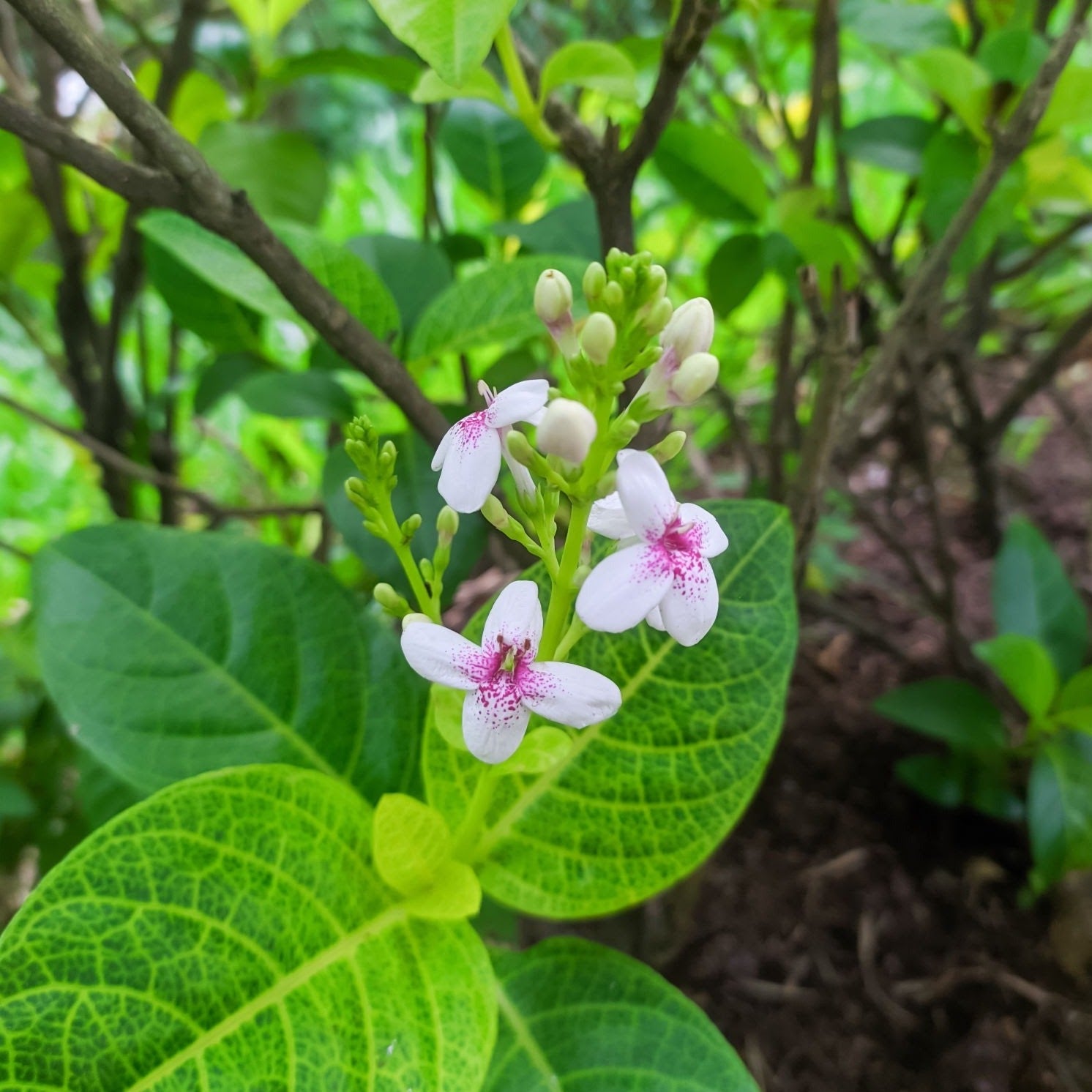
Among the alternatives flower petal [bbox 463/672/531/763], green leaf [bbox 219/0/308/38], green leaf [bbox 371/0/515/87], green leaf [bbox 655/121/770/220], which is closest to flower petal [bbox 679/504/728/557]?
flower petal [bbox 463/672/531/763]

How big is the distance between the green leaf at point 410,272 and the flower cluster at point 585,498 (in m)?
0.37

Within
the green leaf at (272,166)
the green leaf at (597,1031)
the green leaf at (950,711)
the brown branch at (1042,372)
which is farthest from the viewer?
the brown branch at (1042,372)

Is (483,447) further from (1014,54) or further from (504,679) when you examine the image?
(1014,54)

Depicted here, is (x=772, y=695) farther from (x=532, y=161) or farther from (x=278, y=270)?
(x=532, y=161)

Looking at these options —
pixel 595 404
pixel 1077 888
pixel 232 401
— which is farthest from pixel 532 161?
pixel 232 401

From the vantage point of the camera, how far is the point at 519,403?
42cm

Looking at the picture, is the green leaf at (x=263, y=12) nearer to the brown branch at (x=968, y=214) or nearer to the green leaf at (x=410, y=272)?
the green leaf at (x=410, y=272)

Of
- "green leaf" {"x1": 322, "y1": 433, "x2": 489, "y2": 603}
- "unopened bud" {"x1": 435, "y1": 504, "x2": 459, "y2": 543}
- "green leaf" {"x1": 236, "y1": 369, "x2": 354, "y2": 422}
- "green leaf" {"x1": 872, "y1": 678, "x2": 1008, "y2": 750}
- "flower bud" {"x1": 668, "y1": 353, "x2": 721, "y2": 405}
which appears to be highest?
"flower bud" {"x1": 668, "y1": 353, "x2": 721, "y2": 405}

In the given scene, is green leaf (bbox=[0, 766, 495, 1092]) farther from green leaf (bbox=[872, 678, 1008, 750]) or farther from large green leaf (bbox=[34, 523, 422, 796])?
green leaf (bbox=[872, 678, 1008, 750])

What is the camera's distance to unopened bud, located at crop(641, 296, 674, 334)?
413mm

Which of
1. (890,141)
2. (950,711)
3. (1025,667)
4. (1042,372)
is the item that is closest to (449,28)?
(890,141)

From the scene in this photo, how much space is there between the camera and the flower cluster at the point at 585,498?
0.40 meters

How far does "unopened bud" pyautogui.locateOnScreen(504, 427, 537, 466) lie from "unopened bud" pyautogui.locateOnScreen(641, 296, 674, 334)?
81 mm

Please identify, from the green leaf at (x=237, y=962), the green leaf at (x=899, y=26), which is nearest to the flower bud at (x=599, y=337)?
the green leaf at (x=237, y=962)
